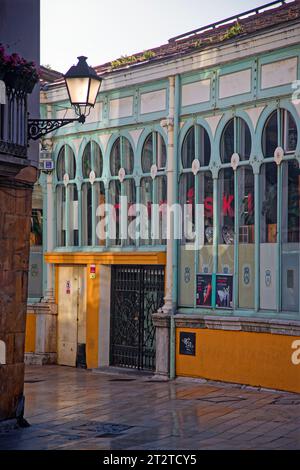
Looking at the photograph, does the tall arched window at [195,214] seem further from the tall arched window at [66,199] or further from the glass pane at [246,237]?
the tall arched window at [66,199]

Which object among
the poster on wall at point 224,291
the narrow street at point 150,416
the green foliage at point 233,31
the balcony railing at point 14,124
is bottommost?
the narrow street at point 150,416

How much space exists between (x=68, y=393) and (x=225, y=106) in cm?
561

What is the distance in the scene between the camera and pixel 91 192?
20.2 metres

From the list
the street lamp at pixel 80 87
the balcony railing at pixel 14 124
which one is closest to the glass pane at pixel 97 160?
the street lamp at pixel 80 87

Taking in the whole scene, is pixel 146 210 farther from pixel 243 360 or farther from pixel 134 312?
pixel 243 360

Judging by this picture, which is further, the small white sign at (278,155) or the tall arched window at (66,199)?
the tall arched window at (66,199)

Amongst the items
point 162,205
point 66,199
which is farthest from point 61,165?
point 162,205

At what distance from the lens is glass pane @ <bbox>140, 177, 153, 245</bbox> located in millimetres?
18766

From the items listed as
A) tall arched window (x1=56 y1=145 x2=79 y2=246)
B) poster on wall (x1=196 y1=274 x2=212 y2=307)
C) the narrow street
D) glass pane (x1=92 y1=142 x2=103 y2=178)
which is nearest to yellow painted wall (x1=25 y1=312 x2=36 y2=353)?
tall arched window (x1=56 y1=145 x2=79 y2=246)

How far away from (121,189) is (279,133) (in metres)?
4.44

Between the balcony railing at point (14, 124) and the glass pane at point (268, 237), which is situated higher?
the balcony railing at point (14, 124)

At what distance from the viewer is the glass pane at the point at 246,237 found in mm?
16500

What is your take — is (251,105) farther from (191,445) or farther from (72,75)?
(191,445)

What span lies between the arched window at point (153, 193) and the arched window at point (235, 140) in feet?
5.46
